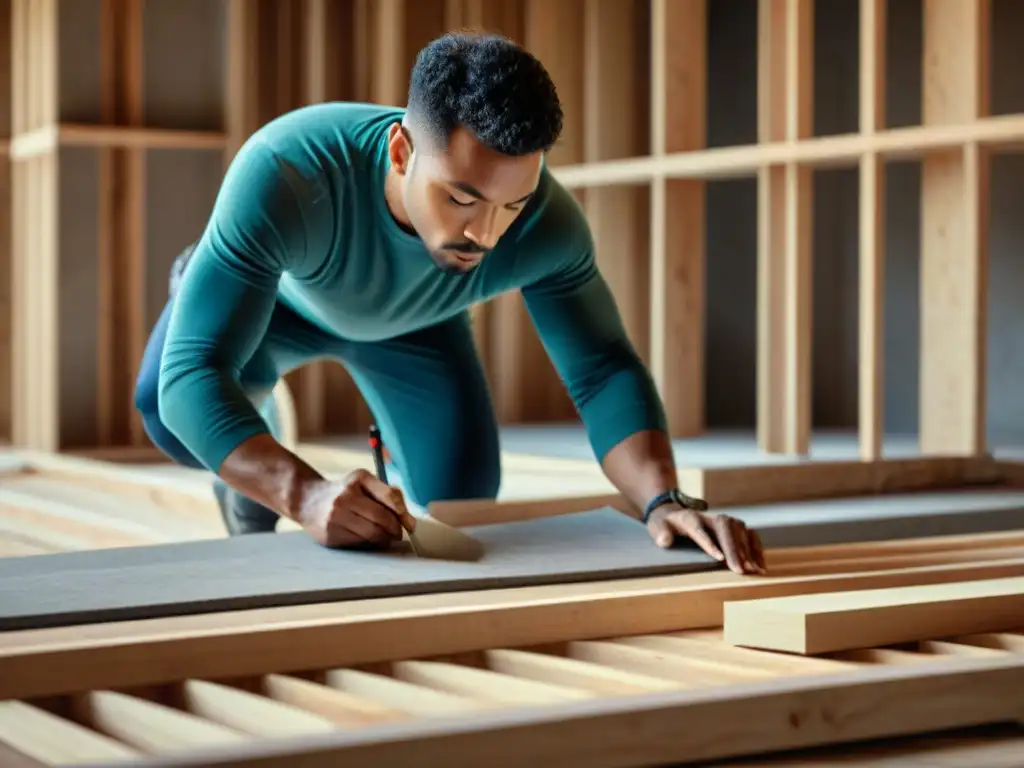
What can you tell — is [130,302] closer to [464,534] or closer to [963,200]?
[963,200]

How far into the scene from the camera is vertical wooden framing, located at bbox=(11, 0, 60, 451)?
19.5 ft

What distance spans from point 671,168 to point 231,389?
310 centimetres

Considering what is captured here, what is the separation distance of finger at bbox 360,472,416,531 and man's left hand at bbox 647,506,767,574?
19.1 inches

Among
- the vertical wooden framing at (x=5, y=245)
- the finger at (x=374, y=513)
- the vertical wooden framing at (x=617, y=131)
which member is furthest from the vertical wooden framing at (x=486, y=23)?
the finger at (x=374, y=513)

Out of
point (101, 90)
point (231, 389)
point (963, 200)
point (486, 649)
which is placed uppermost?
point (101, 90)

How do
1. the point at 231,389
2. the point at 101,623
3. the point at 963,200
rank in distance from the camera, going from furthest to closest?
the point at 963,200, the point at 231,389, the point at 101,623

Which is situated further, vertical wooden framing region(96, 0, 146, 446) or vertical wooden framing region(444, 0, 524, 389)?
vertical wooden framing region(444, 0, 524, 389)

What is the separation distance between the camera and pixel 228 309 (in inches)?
100

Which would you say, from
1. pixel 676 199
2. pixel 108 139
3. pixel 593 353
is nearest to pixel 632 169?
pixel 676 199

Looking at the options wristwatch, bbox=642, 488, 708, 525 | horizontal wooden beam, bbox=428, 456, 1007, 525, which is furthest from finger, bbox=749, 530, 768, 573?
horizontal wooden beam, bbox=428, 456, 1007, 525

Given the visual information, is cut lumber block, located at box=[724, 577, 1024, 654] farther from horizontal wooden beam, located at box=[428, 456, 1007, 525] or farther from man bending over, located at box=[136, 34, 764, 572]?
horizontal wooden beam, located at box=[428, 456, 1007, 525]

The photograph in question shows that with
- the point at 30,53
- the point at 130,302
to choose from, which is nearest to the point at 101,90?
the point at 30,53

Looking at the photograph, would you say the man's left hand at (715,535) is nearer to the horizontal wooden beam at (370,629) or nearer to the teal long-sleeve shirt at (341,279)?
the horizontal wooden beam at (370,629)

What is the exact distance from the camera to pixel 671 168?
5.33 meters
